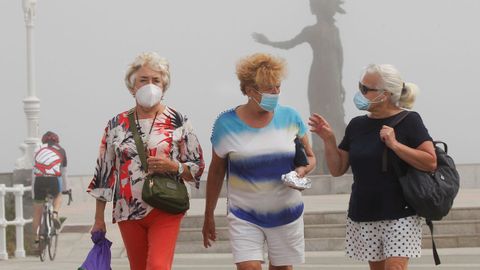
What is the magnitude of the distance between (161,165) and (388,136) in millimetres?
1200

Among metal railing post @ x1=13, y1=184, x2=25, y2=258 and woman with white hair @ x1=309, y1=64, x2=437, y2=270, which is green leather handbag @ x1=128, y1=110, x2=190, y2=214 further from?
metal railing post @ x1=13, y1=184, x2=25, y2=258

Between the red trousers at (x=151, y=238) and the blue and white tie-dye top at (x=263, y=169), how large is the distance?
0.36 m

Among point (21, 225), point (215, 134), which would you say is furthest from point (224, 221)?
point (215, 134)

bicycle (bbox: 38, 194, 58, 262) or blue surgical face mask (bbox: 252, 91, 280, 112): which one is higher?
blue surgical face mask (bbox: 252, 91, 280, 112)

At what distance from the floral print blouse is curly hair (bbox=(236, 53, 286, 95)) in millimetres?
438

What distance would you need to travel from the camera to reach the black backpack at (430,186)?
7.23 metres

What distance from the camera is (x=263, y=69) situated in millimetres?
7344

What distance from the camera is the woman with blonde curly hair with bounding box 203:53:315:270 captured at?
7332mm

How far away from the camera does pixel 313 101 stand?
3725 centimetres

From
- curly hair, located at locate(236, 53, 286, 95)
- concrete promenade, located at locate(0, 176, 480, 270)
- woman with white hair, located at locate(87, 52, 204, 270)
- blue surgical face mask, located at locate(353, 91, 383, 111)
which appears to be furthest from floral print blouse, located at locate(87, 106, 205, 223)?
concrete promenade, located at locate(0, 176, 480, 270)

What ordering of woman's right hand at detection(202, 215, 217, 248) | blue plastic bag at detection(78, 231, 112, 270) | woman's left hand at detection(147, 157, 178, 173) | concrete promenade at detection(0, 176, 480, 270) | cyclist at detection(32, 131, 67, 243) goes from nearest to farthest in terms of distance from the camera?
1. woman's left hand at detection(147, 157, 178, 173)
2. blue plastic bag at detection(78, 231, 112, 270)
3. woman's right hand at detection(202, 215, 217, 248)
4. concrete promenade at detection(0, 176, 480, 270)
5. cyclist at detection(32, 131, 67, 243)

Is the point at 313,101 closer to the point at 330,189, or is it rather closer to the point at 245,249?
the point at 330,189

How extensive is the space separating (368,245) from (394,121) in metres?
0.67

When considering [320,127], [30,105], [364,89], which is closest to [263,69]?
[320,127]
